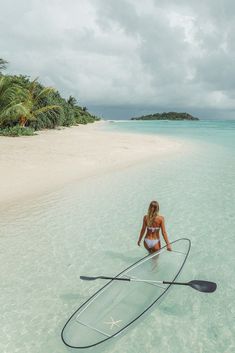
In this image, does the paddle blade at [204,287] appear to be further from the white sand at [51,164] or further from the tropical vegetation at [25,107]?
the tropical vegetation at [25,107]

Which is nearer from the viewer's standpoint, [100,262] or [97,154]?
[100,262]

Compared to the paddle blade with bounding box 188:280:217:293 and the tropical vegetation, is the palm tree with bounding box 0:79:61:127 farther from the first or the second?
the paddle blade with bounding box 188:280:217:293

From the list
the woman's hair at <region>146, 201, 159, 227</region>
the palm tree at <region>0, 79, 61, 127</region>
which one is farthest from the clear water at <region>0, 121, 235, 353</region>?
the palm tree at <region>0, 79, 61, 127</region>

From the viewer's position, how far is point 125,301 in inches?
239

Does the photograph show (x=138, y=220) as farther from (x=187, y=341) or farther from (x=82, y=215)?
(x=187, y=341)

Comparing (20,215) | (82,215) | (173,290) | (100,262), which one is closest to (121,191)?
(82,215)

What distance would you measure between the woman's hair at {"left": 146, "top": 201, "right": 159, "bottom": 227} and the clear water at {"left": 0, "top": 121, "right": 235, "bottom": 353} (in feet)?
4.65

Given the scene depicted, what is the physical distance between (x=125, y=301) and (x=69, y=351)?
4.53 feet

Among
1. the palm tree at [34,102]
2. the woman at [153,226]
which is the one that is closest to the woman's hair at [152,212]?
the woman at [153,226]

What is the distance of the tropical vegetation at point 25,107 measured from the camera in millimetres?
30312

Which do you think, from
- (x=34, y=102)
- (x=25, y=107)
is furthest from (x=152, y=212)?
(x=34, y=102)

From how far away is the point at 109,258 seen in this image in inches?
324

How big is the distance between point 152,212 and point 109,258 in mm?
1979

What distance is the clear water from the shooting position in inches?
216
